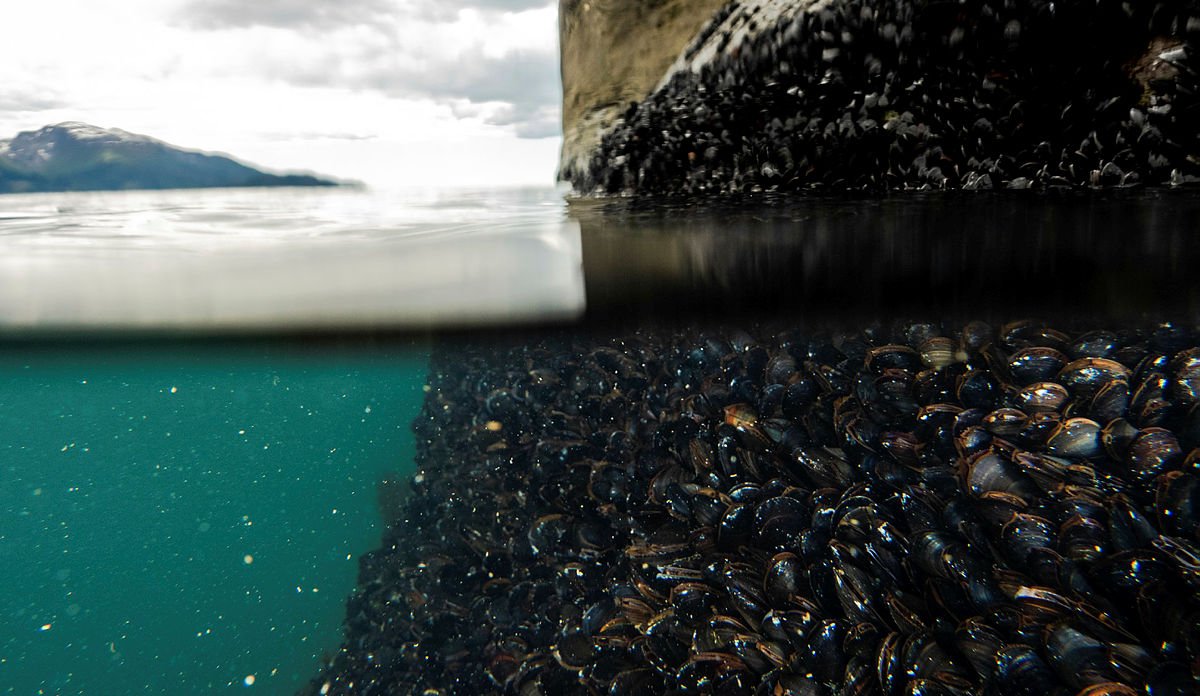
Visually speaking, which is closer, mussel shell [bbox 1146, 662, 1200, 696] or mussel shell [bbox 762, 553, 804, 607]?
mussel shell [bbox 1146, 662, 1200, 696]

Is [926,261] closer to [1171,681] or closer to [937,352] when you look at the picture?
[937,352]

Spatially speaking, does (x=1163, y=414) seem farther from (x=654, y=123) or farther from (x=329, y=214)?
(x=329, y=214)

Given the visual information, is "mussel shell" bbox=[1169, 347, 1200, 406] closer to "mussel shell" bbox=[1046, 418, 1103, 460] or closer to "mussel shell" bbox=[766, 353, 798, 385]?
"mussel shell" bbox=[1046, 418, 1103, 460]

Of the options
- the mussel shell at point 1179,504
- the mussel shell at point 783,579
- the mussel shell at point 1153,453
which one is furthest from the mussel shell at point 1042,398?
the mussel shell at point 783,579

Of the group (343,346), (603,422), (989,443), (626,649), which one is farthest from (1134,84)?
(343,346)

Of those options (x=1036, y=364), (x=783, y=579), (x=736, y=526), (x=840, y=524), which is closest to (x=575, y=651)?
(x=736, y=526)

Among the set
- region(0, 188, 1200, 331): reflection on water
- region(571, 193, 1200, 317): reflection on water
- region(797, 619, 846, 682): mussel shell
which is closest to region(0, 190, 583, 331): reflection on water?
region(0, 188, 1200, 331): reflection on water
